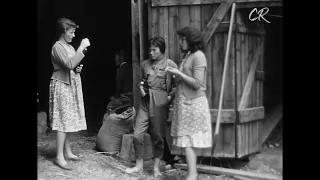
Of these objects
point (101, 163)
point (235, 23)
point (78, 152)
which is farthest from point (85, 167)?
point (235, 23)

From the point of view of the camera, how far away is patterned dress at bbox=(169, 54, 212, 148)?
505 centimetres

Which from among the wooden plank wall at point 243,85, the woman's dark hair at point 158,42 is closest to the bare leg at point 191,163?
the wooden plank wall at point 243,85

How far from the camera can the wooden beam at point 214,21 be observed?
5.45m

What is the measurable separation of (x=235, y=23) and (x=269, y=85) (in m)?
1.12

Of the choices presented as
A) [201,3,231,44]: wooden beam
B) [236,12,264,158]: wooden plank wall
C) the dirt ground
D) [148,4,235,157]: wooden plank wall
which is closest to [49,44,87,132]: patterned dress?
the dirt ground

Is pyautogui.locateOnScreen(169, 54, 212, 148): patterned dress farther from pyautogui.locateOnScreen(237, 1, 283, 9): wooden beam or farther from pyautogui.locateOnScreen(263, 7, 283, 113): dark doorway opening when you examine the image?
pyautogui.locateOnScreen(237, 1, 283, 9): wooden beam

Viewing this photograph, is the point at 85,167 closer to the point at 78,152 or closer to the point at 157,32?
the point at 78,152

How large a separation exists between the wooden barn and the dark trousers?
1.51 feet

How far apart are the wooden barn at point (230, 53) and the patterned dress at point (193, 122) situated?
524 mm

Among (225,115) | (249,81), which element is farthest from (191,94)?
(249,81)

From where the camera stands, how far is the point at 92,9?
9445 millimetres

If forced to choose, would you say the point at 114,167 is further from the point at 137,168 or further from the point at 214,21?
the point at 214,21

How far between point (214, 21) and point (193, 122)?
4.59 ft

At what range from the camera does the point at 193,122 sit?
5.06 m
